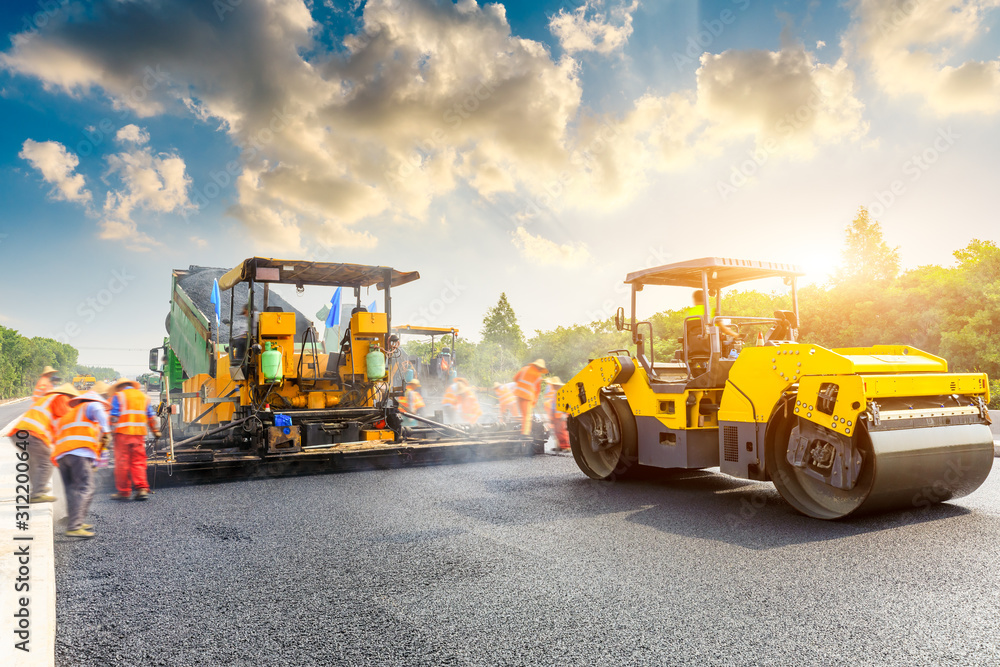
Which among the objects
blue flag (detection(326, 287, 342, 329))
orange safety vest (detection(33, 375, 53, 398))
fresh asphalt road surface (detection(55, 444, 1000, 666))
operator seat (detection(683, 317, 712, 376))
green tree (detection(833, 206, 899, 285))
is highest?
green tree (detection(833, 206, 899, 285))

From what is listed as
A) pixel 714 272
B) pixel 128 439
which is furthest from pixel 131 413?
pixel 714 272

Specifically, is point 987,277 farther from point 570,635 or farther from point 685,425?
point 570,635

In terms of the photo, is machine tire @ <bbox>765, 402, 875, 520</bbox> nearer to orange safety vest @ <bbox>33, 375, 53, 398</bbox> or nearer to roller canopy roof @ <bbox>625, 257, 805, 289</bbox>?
roller canopy roof @ <bbox>625, 257, 805, 289</bbox>

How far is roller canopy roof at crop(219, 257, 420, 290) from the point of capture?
753cm

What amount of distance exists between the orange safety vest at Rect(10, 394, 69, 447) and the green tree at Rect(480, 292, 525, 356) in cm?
4588

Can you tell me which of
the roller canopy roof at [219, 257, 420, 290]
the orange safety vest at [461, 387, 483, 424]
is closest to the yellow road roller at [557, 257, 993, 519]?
the roller canopy roof at [219, 257, 420, 290]

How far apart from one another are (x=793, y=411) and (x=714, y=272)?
1.78m

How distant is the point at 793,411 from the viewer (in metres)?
4.77

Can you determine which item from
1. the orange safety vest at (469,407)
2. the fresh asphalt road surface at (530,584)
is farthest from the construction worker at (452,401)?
the fresh asphalt road surface at (530,584)

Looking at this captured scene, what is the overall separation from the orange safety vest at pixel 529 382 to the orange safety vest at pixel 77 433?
251 inches

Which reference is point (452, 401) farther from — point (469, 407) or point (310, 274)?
point (310, 274)

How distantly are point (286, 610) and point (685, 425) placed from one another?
3.77m

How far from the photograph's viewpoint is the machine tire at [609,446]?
6340 millimetres

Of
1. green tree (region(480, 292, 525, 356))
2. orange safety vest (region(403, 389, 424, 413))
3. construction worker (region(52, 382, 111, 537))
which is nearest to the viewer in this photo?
construction worker (region(52, 382, 111, 537))
